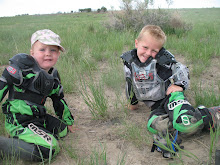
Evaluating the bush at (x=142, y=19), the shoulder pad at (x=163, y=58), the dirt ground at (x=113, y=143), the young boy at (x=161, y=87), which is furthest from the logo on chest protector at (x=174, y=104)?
the bush at (x=142, y=19)

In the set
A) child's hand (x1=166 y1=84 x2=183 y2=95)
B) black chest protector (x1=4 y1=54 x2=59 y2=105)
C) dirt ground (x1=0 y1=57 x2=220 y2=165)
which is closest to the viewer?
dirt ground (x1=0 y1=57 x2=220 y2=165)

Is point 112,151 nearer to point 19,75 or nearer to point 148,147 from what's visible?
point 148,147

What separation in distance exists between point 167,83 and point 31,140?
1.56 metres

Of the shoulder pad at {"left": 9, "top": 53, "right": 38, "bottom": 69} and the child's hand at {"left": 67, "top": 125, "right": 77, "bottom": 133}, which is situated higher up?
the shoulder pad at {"left": 9, "top": 53, "right": 38, "bottom": 69}

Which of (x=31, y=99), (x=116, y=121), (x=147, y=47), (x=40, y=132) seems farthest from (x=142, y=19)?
(x=40, y=132)

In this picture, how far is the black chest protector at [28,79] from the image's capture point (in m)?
1.76

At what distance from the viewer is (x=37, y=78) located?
1.87 m

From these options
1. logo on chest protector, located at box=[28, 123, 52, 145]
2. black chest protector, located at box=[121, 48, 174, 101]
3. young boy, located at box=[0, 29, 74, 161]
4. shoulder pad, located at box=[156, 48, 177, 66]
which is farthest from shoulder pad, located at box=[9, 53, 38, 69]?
shoulder pad, located at box=[156, 48, 177, 66]

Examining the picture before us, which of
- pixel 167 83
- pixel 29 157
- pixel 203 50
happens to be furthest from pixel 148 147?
pixel 203 50

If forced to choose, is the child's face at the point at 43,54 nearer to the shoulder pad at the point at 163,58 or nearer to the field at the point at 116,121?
the field at the point at 116,121

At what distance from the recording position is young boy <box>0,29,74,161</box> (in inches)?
A: 65.9

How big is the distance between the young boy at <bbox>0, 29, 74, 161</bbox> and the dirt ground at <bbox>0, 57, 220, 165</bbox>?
0.19 m

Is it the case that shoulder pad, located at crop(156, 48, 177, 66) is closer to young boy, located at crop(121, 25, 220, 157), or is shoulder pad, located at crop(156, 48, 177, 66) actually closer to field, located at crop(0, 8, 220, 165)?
young boy, located at crop(121, 25, 220, 157)

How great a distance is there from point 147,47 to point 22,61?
134 cm
